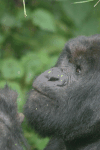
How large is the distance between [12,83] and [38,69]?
375mm

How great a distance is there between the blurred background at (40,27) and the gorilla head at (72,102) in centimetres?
145

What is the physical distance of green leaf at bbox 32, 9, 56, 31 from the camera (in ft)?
10.7

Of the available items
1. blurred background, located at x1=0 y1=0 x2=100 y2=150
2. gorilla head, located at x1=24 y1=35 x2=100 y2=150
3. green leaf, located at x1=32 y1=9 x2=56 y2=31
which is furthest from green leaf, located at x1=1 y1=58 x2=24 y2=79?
gorilla head, located at x1=24 y1=35 x2=100 y2=150

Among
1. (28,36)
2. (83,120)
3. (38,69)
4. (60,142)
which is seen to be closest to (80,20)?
(28,36)

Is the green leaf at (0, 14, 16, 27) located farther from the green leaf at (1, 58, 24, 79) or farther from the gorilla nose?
the gorilla nose

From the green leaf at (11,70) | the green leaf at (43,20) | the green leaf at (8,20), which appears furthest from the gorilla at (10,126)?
the green leaf at (8,20)

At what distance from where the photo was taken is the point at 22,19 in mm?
3580

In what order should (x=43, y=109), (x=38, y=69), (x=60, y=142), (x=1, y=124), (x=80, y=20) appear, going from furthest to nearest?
(x=80, y=20)
(x=38, y=69)
(x=60, y=142)
(x=43, y=109)
(x=1, y=124)

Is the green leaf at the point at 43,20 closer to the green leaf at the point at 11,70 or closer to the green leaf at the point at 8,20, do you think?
the green leaf at the point at 8,20

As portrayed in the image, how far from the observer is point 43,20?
3299mm

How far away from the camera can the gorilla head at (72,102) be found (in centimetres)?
160

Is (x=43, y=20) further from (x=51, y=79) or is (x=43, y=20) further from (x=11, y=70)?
(x=51, y=79)

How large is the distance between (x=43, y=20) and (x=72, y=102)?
6.30ft

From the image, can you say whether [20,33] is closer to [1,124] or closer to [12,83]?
[12,83]
